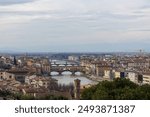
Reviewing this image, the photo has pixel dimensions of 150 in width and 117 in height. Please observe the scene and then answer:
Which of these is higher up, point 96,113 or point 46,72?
point 96,113

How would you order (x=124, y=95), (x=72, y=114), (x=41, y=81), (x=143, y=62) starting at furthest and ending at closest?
(x=143, y=62) < (x=41, y=81) < (x=124, y=95) < (x=72, y=114)

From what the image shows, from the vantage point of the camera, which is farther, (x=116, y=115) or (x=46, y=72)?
(x=46, y=72)

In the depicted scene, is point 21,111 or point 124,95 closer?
point 21,111

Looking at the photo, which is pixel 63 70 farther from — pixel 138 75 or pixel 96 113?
pixel 96 113

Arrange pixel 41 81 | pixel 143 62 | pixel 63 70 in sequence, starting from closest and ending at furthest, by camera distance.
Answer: pixel 41 81
pixel 63 70
pixel 143 62

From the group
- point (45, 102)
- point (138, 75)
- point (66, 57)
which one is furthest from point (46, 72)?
point (45, 102)

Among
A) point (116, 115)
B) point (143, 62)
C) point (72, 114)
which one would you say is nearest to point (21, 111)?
point (72, 114)

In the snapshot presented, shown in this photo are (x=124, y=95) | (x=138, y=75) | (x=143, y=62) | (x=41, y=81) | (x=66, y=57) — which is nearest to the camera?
(x=124, y=95)

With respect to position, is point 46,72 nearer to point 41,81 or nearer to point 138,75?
point 138,75

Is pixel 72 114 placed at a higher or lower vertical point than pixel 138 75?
higher
